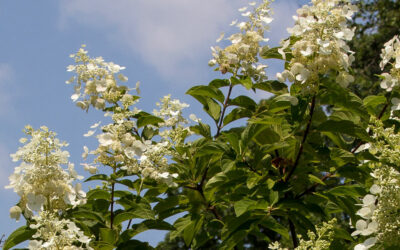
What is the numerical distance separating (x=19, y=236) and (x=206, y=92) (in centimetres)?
108

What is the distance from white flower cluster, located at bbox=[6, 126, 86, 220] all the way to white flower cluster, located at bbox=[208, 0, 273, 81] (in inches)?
44.3

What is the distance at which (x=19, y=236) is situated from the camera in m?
2.16

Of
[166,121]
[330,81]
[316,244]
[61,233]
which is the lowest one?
[316,244]

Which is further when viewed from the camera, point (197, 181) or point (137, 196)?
point (197, 181)

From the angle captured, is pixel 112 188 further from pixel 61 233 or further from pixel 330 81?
pixel 330 81

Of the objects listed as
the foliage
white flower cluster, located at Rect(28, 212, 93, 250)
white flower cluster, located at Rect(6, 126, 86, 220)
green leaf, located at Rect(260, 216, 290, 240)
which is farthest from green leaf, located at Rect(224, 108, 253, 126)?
white flower cluster, located at Rect(28, 212, 93, 250)

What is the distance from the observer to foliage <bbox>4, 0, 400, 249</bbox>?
198cm

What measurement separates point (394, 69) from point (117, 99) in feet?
4.24

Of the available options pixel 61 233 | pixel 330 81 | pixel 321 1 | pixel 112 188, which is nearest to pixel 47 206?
pixel 61 233

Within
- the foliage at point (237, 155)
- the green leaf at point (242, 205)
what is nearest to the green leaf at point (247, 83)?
the foliage at point (237, 155)

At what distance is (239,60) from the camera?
Answer: 276 cm

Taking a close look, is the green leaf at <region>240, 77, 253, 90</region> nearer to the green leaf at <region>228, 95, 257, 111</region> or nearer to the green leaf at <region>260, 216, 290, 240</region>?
the green leaf at <region>228, 95, 257, 111</region>

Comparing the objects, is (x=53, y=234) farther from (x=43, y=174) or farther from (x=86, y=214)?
(x=86, y=214)

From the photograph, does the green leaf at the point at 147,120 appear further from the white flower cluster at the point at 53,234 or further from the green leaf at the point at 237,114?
the white flower cluster at the point at 53,234
